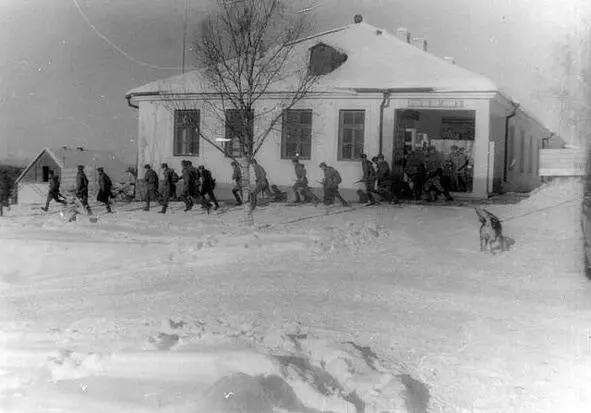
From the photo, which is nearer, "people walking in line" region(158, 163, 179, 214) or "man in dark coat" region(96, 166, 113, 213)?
"man in dark coat" region(96, 166, 113, 213)

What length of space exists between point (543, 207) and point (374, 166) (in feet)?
5.20

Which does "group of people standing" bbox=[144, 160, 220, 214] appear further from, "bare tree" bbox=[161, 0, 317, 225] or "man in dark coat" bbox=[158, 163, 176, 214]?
"bare tree" bbox=[161, 0, 317, 225]

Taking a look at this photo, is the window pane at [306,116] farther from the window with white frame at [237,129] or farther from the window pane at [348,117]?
the window with white frame at [237,129]

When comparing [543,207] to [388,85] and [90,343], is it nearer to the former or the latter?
[388,85]

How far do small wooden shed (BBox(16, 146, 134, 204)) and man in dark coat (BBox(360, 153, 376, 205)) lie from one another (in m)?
2.13

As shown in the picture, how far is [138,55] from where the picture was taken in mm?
4953

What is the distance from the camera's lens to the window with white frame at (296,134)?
4977 millimetres

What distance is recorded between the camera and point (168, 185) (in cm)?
A: 534

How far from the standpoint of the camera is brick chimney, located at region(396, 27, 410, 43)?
4734mm

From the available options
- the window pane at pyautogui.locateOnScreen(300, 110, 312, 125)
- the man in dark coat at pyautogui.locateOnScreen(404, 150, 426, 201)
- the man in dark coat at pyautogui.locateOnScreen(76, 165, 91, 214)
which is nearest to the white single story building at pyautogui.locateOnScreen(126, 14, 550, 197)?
the window pane at pyautogui.locateOnScreen(300, 110, 312, 125)

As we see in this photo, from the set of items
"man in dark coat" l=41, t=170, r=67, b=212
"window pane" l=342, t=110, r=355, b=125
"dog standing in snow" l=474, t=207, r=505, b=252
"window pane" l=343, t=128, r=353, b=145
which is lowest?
"dog standing in snow" l=474, t=207, r=505, b=252

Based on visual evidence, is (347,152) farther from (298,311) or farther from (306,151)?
(298,311)

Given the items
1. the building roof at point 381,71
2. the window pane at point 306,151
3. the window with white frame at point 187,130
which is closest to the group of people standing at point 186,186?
the window with white frame at point 187,130

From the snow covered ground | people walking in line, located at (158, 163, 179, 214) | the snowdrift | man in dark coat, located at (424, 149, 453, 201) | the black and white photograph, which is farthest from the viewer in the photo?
people walking in line, located at (158, 163, 179, 214)
